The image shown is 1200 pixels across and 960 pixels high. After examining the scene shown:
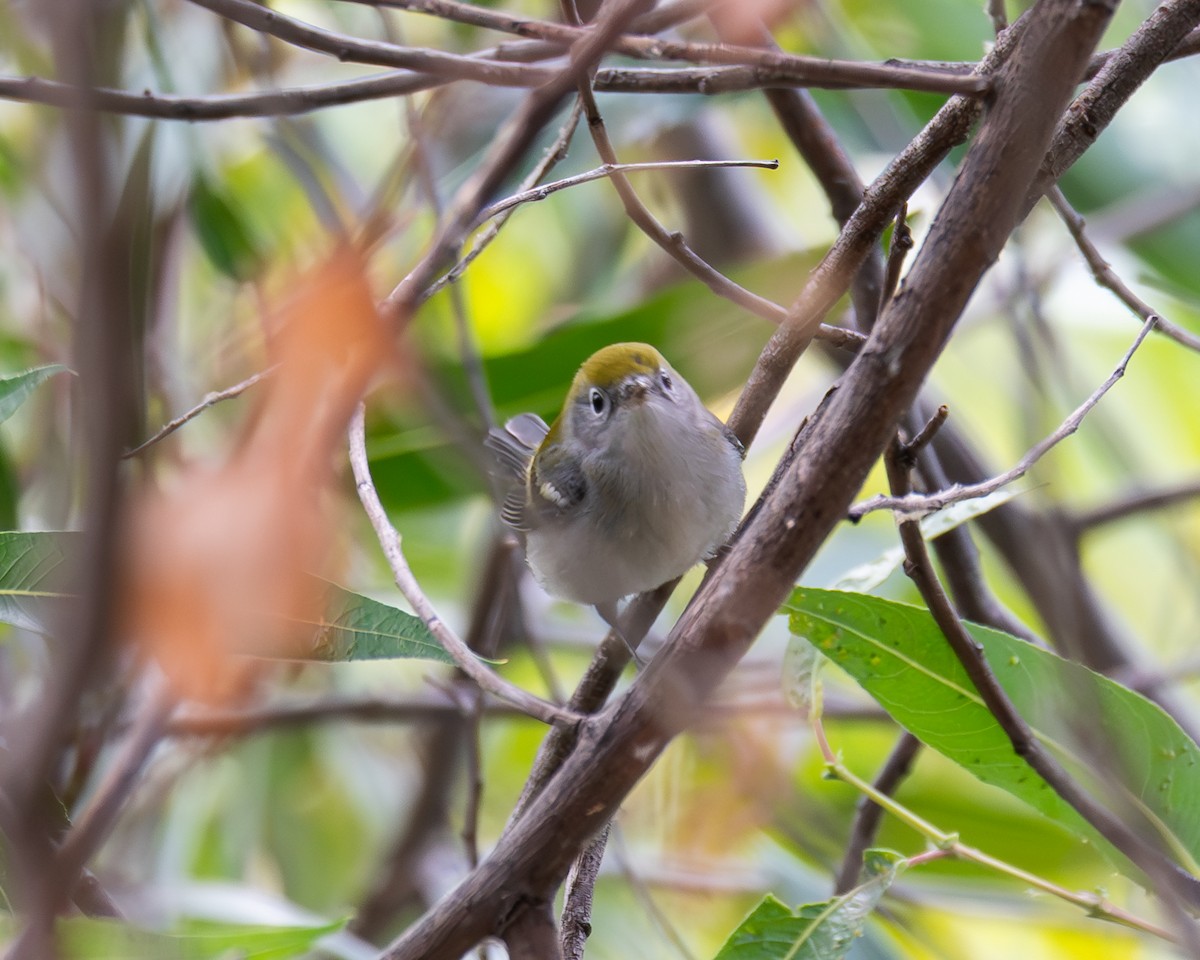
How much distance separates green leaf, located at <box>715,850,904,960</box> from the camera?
118 centimetres

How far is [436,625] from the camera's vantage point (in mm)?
1008

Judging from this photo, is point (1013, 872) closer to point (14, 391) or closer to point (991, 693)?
point (991, 693)

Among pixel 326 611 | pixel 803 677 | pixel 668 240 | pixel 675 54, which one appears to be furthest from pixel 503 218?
pixel 803 677

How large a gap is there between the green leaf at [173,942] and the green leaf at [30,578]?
341 mm

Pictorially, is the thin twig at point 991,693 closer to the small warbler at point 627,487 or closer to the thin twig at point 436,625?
the thin twig at point 436,625

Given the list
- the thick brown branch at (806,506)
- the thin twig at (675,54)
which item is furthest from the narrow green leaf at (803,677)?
the thin twig at (675,54)

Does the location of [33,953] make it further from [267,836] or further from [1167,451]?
[1167,451]

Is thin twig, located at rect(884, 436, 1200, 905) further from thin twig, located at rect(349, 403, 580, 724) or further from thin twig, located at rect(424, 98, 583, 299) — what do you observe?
thin twig, located at rect(424, 98, 583, 299)

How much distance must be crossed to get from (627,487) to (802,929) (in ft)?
2.65

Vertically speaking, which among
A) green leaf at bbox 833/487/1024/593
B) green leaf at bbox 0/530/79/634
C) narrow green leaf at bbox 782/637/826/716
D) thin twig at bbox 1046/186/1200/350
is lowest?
green leaf at bbox 0/530/79/634

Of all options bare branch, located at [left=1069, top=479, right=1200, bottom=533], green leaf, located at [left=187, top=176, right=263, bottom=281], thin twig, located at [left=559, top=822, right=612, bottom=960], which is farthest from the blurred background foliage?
thin twig, located at [left=559, top=822, right=612, bottom=960]

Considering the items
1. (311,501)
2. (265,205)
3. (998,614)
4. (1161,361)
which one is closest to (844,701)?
(998,614)

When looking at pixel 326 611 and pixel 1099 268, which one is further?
pixel 1099 268

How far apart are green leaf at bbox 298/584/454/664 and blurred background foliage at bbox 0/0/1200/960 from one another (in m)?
0.34
